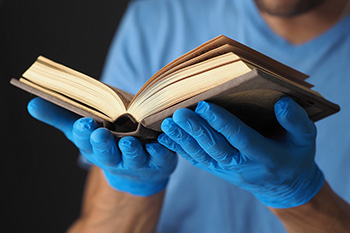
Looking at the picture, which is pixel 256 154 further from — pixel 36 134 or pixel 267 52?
pixel 36 134

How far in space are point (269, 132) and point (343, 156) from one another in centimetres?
45

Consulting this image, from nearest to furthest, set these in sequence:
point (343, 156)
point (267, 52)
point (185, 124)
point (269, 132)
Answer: point (185, 124) → point (269, 132) → point (343, 156) → point (267, 52)

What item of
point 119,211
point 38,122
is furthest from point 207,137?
point 38,122

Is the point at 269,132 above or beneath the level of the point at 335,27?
beneath

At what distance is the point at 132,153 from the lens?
773 millimetres

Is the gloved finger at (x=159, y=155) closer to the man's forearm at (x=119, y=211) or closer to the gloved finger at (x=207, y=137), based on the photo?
the gloved finger at (x=207, y=137)

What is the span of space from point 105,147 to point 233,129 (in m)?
0.25

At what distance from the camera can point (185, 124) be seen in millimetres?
681

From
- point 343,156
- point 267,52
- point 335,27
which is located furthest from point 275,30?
point 343,156

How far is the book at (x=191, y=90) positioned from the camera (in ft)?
2.08

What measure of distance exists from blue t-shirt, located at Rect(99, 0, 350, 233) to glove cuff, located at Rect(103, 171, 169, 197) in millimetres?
278

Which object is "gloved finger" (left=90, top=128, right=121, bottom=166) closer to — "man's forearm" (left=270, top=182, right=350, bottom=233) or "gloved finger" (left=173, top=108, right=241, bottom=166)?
"gloved finger" (left=173, top=108, right=241, bottom=166)

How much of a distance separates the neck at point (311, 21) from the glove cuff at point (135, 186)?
28.4 inches

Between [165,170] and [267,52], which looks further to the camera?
[267,52]
